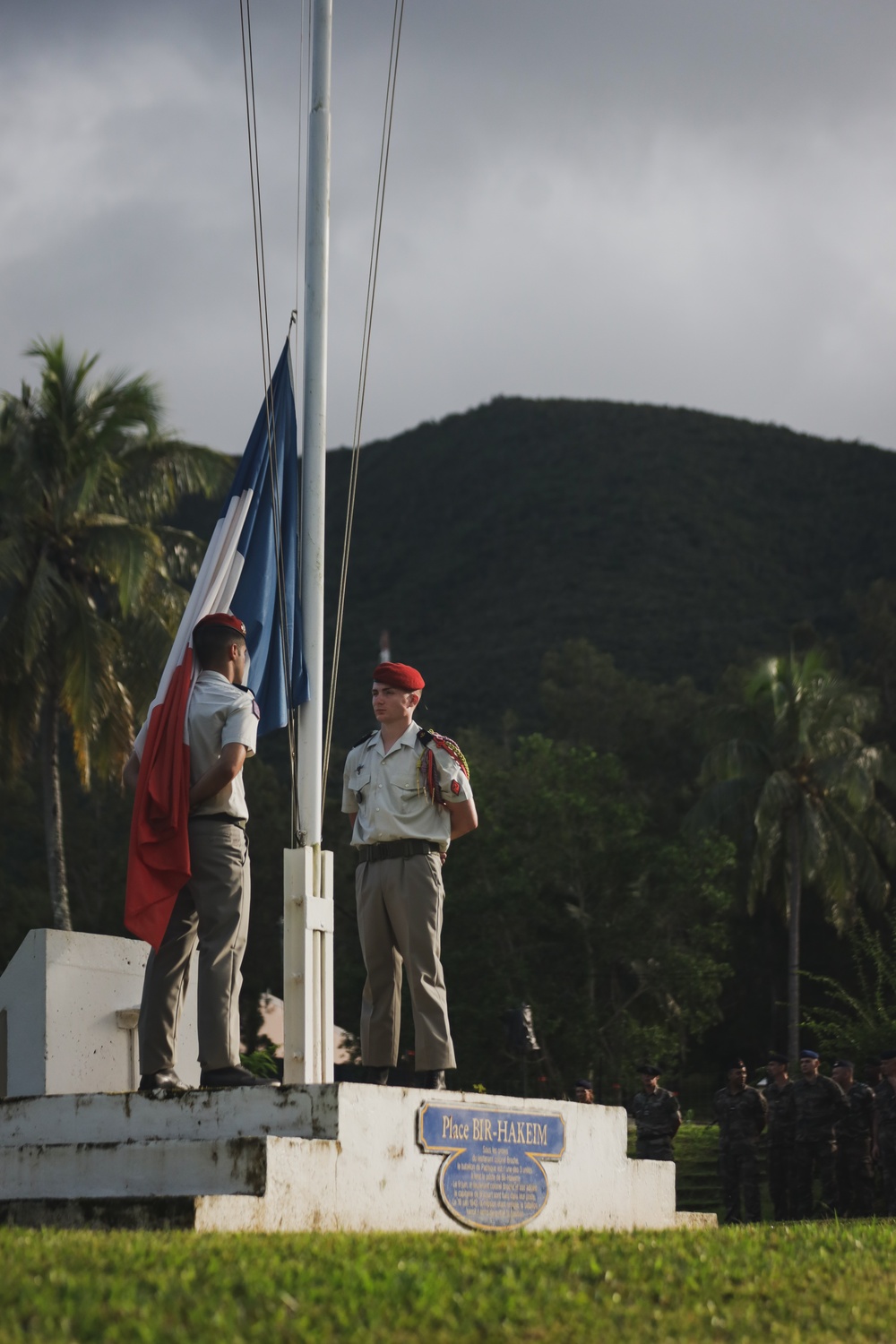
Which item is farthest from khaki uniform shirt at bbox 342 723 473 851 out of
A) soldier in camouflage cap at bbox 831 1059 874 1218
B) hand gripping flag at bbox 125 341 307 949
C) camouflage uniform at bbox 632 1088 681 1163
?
camouflage uniform at bbox 632 1088 681 1163

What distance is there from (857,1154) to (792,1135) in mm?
723

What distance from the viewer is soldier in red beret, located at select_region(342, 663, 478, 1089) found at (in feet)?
21.8

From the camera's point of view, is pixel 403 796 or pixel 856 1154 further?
pixel 856 1154

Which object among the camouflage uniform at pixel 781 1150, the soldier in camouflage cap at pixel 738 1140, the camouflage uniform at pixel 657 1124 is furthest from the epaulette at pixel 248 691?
the camouflage uniform at pixel 657 1124

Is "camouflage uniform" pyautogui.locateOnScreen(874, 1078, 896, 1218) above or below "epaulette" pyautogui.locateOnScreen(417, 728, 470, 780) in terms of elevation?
below

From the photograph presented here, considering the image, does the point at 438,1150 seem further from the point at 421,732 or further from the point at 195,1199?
the point at 421,732

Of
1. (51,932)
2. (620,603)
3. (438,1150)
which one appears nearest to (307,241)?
(51,932)

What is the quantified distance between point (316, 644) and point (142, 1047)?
1942mm

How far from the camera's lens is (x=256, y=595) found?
24.0ft

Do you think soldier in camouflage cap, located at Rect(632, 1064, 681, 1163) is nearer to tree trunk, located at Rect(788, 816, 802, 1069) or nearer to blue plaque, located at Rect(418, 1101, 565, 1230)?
blue plaque, located at Rect(418, 1101, 565, 1230)

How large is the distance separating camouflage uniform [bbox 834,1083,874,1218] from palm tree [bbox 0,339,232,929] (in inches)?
526

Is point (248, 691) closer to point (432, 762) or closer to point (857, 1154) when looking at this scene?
point (432, 762)

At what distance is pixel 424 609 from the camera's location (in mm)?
97688

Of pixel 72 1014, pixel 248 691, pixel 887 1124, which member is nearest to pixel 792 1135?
pixel 887 1124
